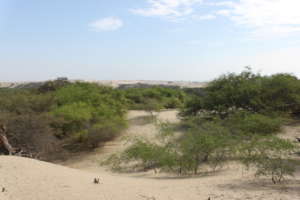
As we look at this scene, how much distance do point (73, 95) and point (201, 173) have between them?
45.4ft

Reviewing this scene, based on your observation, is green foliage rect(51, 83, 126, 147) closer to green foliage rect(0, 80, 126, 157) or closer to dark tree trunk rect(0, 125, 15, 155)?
green foliage rect(0, 80, 126, 157)

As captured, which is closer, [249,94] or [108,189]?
[108,189]

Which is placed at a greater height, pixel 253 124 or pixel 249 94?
pixel 249 94

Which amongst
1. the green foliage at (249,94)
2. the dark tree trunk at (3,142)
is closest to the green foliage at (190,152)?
the dark tree trunk at (3,142)

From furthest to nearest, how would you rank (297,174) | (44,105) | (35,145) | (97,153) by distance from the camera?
(44,105)
(97,153)
(35,145)
(297,174)

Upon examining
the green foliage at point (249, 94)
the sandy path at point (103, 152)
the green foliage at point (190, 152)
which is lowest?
the sandy path at point (103, 152)

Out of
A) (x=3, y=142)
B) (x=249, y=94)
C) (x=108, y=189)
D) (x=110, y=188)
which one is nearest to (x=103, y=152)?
(x=3, y=142)

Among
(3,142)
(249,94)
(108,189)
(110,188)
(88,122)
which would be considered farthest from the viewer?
(249,94)

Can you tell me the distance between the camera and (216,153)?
13039mm

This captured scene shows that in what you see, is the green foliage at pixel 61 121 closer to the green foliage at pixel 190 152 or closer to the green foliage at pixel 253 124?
the green foliage at pixel 190 152

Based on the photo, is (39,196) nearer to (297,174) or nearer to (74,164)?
(297,174)

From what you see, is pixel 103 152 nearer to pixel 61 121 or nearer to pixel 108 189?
pixel 61 121

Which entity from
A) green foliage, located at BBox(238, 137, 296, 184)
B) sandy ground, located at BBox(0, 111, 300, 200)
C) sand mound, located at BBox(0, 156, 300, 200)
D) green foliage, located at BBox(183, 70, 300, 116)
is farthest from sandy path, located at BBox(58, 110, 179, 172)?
green foliage, located at BBox(238, 137, 296, 184)

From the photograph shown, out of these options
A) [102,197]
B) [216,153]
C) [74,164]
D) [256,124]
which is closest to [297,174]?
[216,153]
